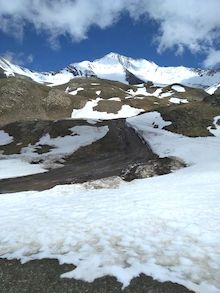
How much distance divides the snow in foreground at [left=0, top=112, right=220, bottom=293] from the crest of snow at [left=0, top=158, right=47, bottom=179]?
20.0m

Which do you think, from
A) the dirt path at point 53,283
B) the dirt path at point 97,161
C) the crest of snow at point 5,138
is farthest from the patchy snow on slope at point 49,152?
the dirt path at point 53,283

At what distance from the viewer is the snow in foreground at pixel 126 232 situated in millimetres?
12594

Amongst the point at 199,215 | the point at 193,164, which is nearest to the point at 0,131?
the point at 193,164

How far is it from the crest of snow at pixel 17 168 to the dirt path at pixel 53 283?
3454cm

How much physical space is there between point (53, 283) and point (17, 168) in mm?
42173

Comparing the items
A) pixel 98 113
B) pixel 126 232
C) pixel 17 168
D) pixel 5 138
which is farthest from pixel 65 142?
pixel 98 113

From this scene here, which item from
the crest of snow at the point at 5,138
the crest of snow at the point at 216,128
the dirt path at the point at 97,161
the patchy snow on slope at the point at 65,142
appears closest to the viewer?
the dirt path at the point at 97,161

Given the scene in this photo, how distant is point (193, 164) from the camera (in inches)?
1752

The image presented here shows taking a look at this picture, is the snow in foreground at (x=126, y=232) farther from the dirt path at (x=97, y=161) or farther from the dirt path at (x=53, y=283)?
the dirt path at (x=97, y=161)

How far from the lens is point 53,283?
12.3 metres

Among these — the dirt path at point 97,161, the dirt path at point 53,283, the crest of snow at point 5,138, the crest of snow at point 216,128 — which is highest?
the crest of snow at point 5,138

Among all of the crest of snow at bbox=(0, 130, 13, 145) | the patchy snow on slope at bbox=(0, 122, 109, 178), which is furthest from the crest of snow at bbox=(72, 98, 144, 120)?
the patchy snow on slope at bbox=(0, 122, 109, 178)

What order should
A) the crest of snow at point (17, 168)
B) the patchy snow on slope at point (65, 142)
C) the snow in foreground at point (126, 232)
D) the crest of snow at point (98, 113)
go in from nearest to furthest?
the snow in foreground at point (126, 232) < the crest of snow at point (17, 168) < the patchy snow on slope at point (65, 142) < the crest of snow at point (98, 113)

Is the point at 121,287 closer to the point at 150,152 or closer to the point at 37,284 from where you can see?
the point at 37,284
